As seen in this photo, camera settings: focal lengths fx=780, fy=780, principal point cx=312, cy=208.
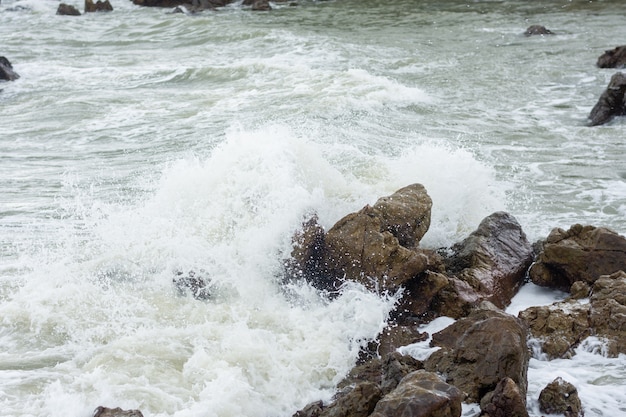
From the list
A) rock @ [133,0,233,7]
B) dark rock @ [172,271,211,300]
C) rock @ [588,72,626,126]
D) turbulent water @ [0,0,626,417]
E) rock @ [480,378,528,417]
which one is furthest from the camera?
rock @ [133,0,233,7]

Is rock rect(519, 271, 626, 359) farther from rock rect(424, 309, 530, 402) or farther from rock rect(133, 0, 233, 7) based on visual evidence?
rock rect(133, 0, 233, 7)

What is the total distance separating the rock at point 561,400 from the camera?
5.32 m

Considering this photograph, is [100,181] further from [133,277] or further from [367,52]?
[367,52]

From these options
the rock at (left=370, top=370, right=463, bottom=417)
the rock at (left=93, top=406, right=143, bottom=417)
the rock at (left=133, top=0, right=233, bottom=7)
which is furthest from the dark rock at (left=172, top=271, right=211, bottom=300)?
the rock at (left=133, top=0, right=233, bottom=7)

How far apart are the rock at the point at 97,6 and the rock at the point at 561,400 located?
92.7 ft

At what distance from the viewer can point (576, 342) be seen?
6242mm

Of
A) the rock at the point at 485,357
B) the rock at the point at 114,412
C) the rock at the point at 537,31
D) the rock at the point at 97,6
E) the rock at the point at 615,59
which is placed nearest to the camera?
the rock at the point at 114,412

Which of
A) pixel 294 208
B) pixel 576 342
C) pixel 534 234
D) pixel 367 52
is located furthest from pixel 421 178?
pixel 367 52

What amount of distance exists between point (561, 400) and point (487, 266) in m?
2.24

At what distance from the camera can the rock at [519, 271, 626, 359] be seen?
242 inches

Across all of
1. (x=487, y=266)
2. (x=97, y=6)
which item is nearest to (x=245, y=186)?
(x=487, y=266)

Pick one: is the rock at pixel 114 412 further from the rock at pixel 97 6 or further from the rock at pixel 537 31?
the rock at pixel 97 6

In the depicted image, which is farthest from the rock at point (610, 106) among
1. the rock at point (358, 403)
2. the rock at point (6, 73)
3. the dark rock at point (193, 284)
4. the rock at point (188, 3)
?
the rock at point (188, 3)

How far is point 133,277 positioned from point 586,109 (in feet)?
31.7
